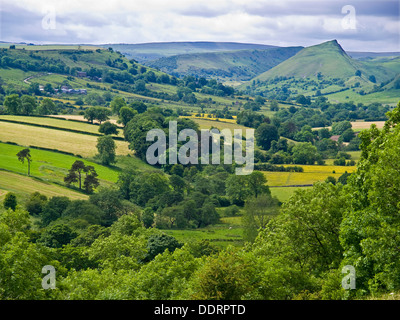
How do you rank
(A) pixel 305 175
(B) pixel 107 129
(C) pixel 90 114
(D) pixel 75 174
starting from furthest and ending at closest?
1. (C) pixel 90 114
2. (B) pixel 107 129
3. (A) pixel 305 175
4. (D) pixel 75 174

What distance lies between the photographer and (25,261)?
100.0ft

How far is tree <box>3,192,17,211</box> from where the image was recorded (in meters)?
75.0

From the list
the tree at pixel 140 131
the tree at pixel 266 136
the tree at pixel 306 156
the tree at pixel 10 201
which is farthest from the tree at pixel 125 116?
the tree at pixel 10 201

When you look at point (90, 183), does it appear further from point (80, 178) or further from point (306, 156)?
point (306, 156)

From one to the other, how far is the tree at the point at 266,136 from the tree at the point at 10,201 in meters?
112

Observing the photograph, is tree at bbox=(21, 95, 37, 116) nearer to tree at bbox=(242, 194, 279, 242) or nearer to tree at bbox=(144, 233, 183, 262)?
tree at bbox=(242, 194, 279, 242)

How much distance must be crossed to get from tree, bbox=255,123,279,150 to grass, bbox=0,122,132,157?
57.0 m

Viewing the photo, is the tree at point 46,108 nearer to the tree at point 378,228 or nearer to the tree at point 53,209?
the tree at point 53,209

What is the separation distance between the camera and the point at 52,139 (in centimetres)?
12925

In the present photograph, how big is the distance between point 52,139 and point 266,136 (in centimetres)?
8247

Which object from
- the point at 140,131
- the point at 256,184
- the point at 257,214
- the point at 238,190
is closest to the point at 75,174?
the point at 238,190

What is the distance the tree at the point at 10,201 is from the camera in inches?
2952
